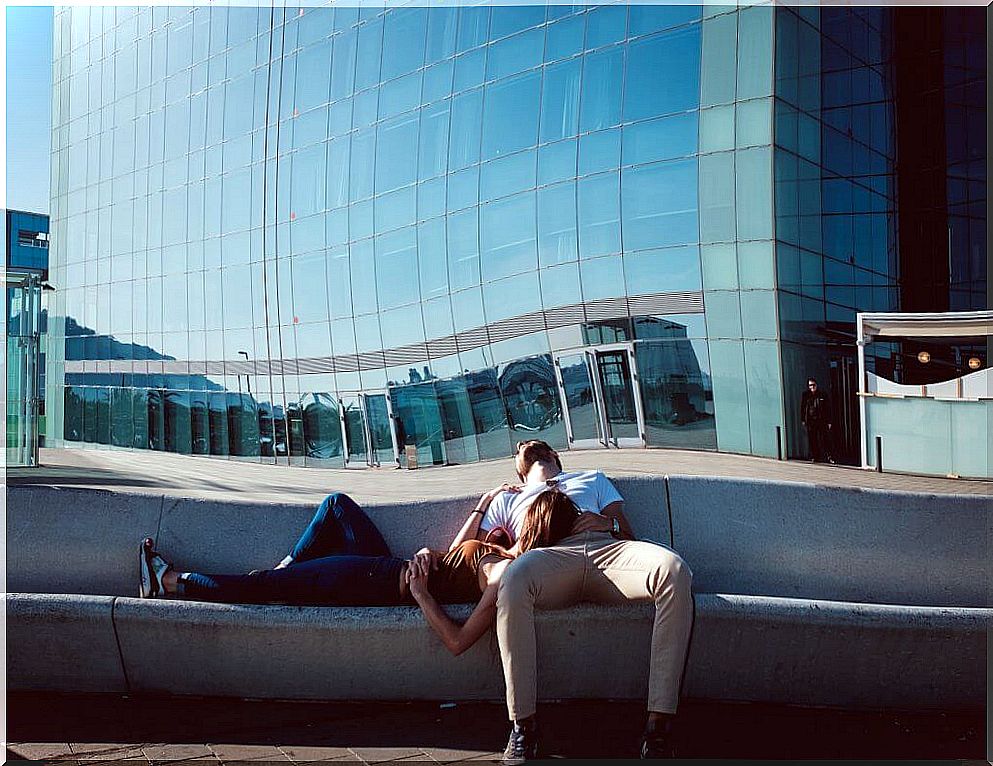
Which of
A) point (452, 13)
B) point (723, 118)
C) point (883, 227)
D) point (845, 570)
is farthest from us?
point (452, 13)

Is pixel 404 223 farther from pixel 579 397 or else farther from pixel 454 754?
pixel 454 754

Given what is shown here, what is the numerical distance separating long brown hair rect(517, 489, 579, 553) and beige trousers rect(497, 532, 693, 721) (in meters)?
0.04

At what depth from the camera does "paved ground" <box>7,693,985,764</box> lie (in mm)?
1999

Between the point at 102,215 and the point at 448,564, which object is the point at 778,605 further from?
the point at 102,215

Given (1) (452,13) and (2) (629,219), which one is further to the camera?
(1) (452,13)

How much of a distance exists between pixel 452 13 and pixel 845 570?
3.06 meters

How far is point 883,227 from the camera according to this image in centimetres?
348

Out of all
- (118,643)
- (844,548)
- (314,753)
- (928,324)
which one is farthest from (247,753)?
(928,324)

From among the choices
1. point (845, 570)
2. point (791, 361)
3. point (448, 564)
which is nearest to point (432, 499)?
point (448, 564)

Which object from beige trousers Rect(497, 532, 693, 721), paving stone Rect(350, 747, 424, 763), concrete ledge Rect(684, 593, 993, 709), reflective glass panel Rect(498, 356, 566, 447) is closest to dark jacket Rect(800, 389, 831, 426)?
reflective glass panel Rect(498, 356, 566, 447)

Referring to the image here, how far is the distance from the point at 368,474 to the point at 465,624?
1.68 m

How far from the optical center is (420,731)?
6.97 ft

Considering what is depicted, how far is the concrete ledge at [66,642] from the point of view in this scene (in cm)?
232

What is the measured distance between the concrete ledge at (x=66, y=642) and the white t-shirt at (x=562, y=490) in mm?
1080
